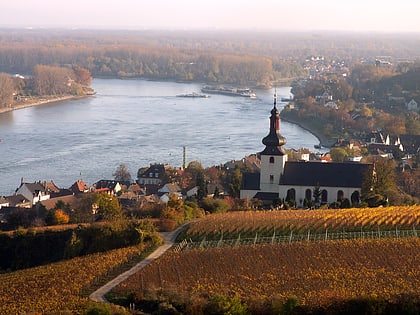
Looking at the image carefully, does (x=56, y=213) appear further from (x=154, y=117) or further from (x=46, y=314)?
(x=154, y=117)

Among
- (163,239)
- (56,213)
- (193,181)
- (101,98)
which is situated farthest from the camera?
(101,98)

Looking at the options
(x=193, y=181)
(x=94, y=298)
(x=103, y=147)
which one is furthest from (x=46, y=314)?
(x=103, y=147)

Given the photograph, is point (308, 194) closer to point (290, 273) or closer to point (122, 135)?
point (290, 273)

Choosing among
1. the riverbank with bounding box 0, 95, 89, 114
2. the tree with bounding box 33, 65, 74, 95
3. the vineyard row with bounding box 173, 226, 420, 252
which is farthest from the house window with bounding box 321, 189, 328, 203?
the tree with bounding box 33, 65, 74, 95

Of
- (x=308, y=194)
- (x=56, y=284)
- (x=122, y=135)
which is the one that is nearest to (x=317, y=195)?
(x=308, y=194)

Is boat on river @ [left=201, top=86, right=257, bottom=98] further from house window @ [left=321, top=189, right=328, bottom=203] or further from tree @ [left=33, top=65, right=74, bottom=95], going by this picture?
house window @ [left=321, top=189, right=328, bottom=203]
